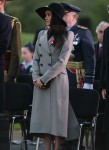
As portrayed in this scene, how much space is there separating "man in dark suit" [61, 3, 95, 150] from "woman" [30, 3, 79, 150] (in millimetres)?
831

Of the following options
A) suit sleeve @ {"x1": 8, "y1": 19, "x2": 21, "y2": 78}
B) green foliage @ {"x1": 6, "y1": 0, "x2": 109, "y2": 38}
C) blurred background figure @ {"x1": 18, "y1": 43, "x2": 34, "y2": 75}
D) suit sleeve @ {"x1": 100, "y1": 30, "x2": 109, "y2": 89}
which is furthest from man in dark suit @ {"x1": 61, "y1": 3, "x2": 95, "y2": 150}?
green foliage @ {"x1": 6, "y1": 0, "x2": 109, "y2": 38}

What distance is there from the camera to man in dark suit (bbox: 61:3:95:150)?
434 inches

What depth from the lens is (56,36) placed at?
33.2ft

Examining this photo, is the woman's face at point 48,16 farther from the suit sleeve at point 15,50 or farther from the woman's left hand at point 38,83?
the suit sleeve at point 15,50

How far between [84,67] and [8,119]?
58.5 inches

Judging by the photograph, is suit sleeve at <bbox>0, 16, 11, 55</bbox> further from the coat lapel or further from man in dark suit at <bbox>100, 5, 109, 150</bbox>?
man in dark suit at <bbox>100, 5, 109, 150</bbox>

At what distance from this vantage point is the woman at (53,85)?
10078 mm

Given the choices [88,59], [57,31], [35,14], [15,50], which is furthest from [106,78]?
[35,14]

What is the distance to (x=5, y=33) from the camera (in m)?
10.1

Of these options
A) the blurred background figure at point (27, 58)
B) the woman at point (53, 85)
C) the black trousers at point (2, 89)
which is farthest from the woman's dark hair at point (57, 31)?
the blurred background figure at point (27, 58)

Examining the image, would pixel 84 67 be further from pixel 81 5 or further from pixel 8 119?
pixel 81 5

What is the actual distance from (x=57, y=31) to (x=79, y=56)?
1.01m

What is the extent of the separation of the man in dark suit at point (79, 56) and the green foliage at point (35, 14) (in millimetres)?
10282

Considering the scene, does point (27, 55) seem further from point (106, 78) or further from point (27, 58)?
point (106, 78)
